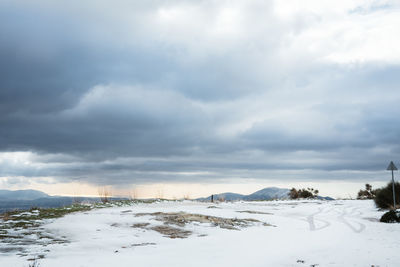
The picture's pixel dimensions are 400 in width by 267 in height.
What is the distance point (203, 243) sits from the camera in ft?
35.6

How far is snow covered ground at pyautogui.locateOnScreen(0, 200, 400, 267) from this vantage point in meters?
8.47

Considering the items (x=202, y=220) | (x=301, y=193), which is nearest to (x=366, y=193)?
(x=301, y=193)

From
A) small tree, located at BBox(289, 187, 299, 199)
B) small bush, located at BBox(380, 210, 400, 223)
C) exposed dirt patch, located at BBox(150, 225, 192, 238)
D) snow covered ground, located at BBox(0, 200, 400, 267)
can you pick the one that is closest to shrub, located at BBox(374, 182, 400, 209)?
small bush, located at BBox(380, 210, 400, 223)

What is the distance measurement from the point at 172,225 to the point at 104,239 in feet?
11.9

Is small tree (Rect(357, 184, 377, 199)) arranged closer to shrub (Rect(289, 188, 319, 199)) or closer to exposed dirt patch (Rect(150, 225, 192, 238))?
shrub (Rect(289, 188, 319, 199))

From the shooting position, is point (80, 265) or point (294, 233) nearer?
point (80, 265)

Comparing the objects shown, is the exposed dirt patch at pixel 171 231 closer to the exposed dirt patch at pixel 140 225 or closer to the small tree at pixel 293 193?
the exposed dirt patch at pixel 140 225

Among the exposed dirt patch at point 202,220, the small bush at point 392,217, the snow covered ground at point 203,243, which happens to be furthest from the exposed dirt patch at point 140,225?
the small bush at point 392,217

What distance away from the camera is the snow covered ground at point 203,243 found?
333 inches

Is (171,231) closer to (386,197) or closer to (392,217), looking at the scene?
(392,217)

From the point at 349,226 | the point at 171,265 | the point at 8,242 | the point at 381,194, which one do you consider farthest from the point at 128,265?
the point at 381,194

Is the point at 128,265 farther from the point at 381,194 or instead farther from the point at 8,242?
the point at 381,194

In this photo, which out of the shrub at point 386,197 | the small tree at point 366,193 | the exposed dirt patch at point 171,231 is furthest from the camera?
the small tree at point 366,193

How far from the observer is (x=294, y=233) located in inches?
543
